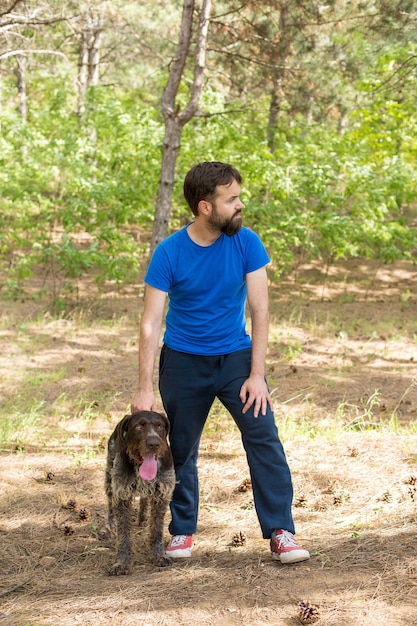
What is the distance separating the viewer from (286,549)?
3.76 m

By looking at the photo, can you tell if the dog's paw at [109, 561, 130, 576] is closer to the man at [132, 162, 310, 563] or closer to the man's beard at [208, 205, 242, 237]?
the man at [132, 162, 310, 563]

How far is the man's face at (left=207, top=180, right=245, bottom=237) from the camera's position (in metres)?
3.74

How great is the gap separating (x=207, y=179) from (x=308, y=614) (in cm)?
231

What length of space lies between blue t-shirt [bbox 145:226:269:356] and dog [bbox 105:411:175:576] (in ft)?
1.71

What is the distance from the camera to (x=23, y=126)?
554 inches

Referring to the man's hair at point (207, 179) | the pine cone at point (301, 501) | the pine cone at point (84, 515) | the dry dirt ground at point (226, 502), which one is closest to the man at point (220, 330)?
the man's hair at point (207, 179)

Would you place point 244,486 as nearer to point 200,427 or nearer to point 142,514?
point 142,514

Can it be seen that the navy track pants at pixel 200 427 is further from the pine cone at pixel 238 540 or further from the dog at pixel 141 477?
the pine cone at pixel 238 540

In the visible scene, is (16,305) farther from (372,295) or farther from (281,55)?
(372,295)

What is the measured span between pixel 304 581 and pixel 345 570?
0.27 m

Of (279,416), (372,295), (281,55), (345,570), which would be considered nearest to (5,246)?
(281,55)

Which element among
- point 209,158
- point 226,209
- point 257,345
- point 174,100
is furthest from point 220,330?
point 209,158

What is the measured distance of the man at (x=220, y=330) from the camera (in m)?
3.78

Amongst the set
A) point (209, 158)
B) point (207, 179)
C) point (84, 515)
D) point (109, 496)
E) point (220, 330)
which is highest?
point (209, 158)
